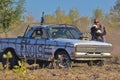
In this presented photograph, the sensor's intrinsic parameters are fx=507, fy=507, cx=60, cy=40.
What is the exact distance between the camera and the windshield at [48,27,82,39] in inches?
713

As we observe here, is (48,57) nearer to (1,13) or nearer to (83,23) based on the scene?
(1,13)

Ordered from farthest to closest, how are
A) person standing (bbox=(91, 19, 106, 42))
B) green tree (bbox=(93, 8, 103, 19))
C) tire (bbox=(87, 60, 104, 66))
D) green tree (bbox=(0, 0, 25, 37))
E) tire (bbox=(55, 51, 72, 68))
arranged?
green tree (bbox=(93, 8, 103, 19)), green tree (bbox=(0, 0, 25, 37)), person standing (bbox=(91, 19, 106, 42)), tire (bbox=(87, 60, 104, 66)), tire (bbox=(55, 51, 72, 68))

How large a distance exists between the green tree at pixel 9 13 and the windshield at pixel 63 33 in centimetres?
868

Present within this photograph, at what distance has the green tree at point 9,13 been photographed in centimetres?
2675

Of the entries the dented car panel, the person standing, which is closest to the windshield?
the dented car panel

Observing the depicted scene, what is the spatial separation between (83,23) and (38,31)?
2147 inches

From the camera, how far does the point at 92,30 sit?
20359 mm

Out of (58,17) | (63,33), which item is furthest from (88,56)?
(58,17)

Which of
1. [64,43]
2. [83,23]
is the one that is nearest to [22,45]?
[64,43]

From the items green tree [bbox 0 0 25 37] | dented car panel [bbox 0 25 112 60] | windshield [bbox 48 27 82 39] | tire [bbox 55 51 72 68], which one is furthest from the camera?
green tree [bbox 0 0 25 37]

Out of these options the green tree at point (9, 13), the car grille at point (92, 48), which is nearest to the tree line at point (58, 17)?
the green tree at point (9, 13)

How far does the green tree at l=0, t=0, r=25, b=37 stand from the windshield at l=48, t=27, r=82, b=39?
8684 millimetres

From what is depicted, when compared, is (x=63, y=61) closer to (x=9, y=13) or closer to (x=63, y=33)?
(x=63, y=33)

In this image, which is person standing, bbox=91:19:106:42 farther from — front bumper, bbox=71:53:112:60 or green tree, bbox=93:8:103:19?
green tree, bbox=93:8:103:19
